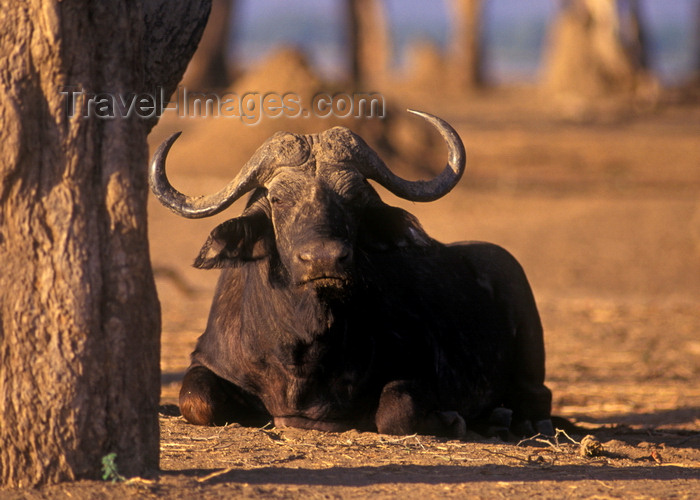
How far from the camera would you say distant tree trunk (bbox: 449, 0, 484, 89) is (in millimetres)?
40906

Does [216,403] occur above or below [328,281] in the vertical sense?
below

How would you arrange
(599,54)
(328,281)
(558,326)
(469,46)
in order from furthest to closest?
(469,46) → (599,54) → (558,326) → (328,281)

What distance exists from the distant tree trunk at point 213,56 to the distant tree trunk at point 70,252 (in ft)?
96.0

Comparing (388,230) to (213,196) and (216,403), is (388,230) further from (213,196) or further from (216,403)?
(216,403)

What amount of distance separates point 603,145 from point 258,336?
17.8 metres

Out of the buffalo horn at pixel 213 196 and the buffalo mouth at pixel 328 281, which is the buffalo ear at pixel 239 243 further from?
the buffalo mouth at pixel 328 281

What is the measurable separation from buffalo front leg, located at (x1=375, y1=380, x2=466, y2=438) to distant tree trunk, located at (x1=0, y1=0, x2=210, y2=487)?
6.17 ft

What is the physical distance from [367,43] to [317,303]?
42692mm

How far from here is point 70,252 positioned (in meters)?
4.30

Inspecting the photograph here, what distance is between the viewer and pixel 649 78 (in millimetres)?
31781

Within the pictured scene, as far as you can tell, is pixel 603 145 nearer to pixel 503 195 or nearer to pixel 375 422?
pixel 503 195

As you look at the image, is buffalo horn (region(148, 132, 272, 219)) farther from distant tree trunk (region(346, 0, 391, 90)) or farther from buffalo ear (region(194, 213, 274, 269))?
distant tree trunk (region(346, 0, 391, 90))

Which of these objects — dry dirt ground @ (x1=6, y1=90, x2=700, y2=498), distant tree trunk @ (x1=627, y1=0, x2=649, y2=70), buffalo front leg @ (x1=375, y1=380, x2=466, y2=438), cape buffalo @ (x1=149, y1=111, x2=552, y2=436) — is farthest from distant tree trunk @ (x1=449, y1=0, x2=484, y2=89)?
buffalo front leg @ (x1=375, y1=380, x2=466, y2=438)

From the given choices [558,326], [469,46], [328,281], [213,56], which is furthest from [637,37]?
[328,281]
